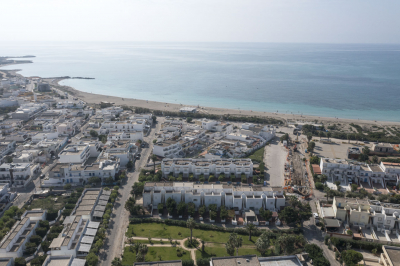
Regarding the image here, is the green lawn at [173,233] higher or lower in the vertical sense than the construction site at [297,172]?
lower

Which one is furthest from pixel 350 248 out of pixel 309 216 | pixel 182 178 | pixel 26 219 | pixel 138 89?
pixel 138 89

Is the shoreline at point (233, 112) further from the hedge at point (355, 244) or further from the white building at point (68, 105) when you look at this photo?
the hedge at point (355, 244)

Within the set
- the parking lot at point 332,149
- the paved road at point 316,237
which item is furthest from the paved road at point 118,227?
the parking lot at point 332,149

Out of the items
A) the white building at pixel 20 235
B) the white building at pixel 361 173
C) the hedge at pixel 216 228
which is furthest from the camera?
the white building at pixel 361 173

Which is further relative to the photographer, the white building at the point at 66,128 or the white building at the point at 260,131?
the white building at the point at 66,128

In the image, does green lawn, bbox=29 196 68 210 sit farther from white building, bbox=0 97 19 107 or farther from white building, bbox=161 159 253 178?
white building, bbox=0 97 19 107

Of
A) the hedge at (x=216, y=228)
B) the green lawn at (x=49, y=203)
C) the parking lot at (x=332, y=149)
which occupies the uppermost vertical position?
the parking lot at (x=332, y=149)

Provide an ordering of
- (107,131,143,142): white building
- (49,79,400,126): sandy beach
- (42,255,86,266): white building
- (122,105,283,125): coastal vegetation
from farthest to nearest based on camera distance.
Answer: (49,79,400,126): sandy beach → (122,105,283,125): coastal vegetation → (107,131,143,142): white building → (42,255,86,266): white building

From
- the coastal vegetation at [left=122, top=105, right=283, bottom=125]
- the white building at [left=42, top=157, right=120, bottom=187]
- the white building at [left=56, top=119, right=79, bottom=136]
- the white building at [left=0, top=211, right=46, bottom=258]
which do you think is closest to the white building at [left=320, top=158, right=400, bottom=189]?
the coastal vegetation at [left=122, top=105, right=283, bottom=125]
